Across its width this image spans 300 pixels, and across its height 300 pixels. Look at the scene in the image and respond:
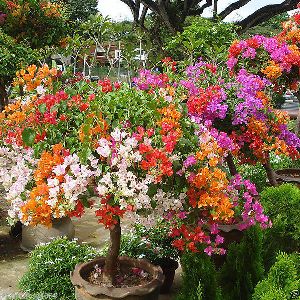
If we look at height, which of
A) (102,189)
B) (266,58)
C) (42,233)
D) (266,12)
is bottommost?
(42,233)

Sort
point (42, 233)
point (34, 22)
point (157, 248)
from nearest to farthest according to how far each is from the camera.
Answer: point (157, 248) < point (42, 233) < point (34, 22)

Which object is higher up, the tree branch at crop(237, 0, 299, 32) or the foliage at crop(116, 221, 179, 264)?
the tree branch at crop(237, 0, 299, 32)

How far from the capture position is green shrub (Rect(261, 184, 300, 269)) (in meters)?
4.10

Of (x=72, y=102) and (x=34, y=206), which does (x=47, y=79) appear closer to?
(x=72, y=102)

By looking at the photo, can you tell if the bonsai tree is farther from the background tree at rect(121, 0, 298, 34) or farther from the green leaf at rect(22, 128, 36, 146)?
the background tree at rect(121, 0, 298, 34)

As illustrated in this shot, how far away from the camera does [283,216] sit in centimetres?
435

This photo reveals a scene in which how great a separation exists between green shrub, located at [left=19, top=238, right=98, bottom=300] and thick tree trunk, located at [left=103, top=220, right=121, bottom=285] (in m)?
0.60

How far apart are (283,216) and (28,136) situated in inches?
93.1

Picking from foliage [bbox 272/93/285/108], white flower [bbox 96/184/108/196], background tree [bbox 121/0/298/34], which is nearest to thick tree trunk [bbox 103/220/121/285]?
white flower [bbox 96/184/108/196]

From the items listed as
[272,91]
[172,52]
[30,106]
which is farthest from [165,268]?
[172,52]

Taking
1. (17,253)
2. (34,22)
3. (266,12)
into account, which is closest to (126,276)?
(17,253)

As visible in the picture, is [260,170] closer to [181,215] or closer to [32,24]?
[32,24]

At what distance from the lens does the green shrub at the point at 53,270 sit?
4.16m

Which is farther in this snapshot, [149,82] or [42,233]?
[42,233]
